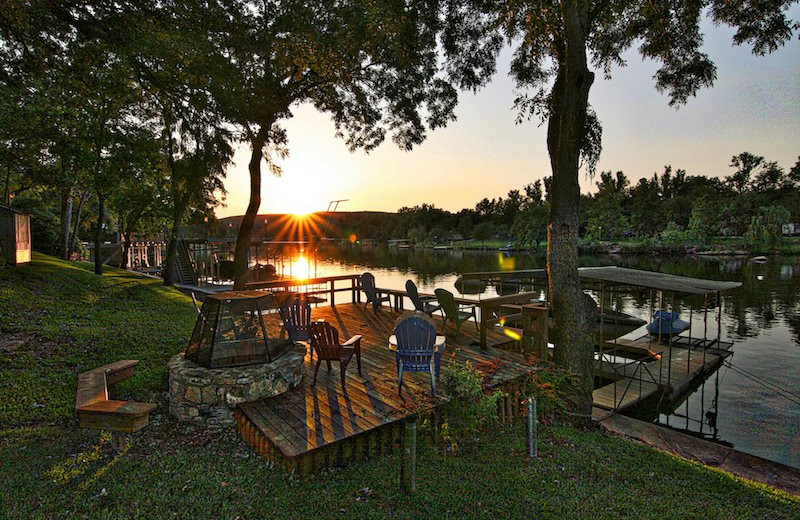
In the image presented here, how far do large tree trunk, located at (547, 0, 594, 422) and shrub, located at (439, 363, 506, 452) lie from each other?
85.3 inches

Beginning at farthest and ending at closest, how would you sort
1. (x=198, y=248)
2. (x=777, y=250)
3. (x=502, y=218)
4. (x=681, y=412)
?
(x=502, y=218) < (x=777, y=250) < (x=198, y=248) < (x=681, y=412)

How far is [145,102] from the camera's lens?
1725 centimetres

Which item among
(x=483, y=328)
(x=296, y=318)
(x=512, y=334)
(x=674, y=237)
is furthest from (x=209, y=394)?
(x=674, y=237)

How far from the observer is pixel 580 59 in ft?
19.6

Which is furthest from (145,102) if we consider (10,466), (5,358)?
(10,466)

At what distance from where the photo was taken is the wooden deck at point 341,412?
391cm

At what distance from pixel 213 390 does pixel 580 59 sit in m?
6.71

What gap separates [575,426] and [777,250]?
210 ft

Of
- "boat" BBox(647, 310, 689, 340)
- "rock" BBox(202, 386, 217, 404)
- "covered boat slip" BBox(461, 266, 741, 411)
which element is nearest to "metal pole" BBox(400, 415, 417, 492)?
"rock" BBox(202, 386, 217, 404)

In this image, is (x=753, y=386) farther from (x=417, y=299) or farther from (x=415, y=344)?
(x=415, y=344)

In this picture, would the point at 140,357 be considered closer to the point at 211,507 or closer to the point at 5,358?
the point at 5,358

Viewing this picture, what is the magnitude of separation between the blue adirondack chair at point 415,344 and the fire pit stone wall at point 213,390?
1.64 metres

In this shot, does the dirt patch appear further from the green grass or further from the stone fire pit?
the stone fire pit

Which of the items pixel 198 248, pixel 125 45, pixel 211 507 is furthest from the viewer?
pixel 198 248
